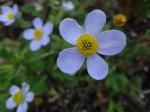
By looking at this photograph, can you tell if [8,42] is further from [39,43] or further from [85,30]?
[85,30]

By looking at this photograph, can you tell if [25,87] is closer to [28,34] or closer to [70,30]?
[28,34]

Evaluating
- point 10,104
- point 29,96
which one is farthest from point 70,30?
point 10,104

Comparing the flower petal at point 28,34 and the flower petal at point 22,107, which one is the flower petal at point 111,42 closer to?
the flower petal at point 22,107

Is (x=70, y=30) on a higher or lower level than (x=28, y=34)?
higher

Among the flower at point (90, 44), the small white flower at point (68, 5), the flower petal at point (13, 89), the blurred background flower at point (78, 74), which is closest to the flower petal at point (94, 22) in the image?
the flower at point (90, 44)

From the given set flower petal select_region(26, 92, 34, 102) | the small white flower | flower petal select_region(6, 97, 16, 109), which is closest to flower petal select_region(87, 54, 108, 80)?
flower petal select_region(26, 92, 34, 102)
